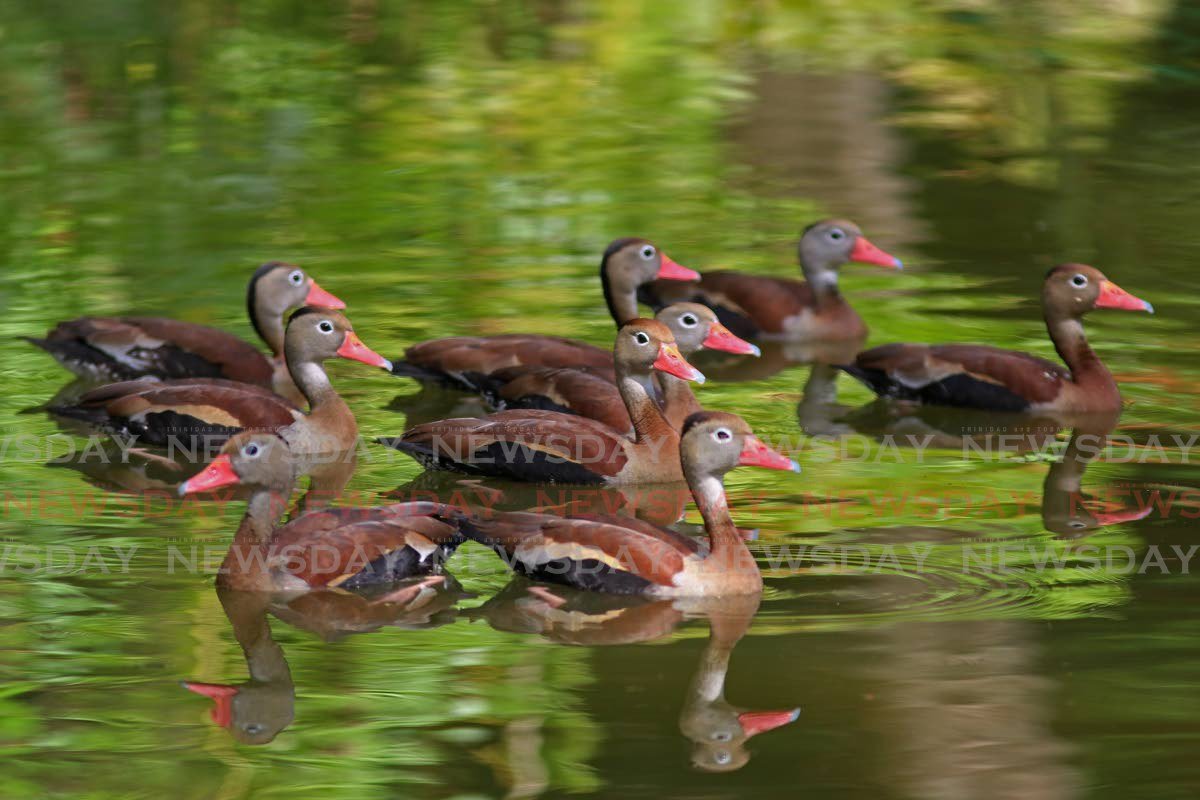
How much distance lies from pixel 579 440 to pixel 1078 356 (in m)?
3.36

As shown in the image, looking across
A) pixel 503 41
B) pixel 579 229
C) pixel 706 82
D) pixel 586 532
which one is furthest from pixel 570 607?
pixel 503 41

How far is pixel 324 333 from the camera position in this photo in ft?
39.4

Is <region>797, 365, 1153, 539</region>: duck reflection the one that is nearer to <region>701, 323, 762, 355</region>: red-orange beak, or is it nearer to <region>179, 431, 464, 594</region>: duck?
<region>701, 323, 762, 355</region>: red-orange beak

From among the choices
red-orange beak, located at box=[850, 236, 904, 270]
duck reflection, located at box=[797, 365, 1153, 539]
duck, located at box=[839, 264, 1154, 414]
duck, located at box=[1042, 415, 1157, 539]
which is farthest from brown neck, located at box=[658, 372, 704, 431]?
red-orange beak, located at box=[850, 236, 904, 270]

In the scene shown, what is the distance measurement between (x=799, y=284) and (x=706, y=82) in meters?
7.61

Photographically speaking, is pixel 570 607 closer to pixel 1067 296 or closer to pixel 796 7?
pixel 1067 296

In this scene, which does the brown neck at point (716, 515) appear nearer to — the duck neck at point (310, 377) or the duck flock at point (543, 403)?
the duck flock at point (543, 403)

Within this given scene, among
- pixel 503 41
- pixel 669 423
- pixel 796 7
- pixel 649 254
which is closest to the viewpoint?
pixel 669 423

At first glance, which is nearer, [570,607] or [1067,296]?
[570,607]

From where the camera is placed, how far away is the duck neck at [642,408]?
11.4m

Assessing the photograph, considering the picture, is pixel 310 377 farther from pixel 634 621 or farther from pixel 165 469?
pixel 634 621

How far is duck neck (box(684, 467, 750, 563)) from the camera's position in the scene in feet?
30.1

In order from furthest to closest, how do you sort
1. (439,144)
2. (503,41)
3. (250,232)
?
1. (503,41)
2. (439,144)
3. (250,232)

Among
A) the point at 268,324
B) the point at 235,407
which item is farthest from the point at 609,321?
the point at 235,407
